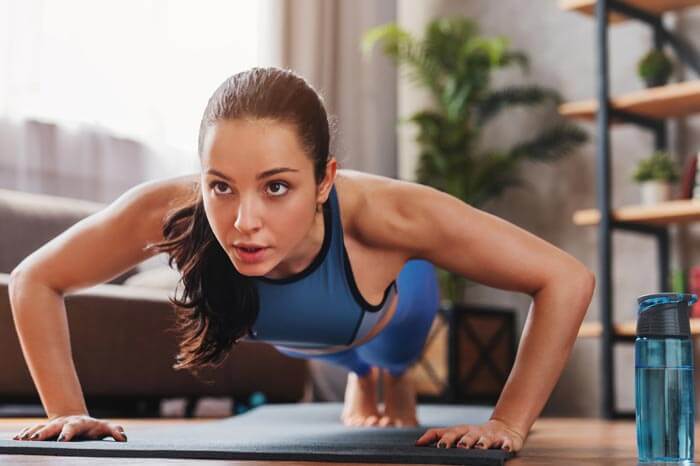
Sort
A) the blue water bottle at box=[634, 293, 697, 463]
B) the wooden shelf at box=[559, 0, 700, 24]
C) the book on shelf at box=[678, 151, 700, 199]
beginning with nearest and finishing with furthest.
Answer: the blue water bottle at box=[634, 293, 697, 463]
the book on shelf at box=[678, 151, 700, 199]
the wooden shelf at box=[559, 0, 700, 24]

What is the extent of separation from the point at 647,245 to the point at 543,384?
2613 mm

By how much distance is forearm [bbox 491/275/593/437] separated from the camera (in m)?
1.42

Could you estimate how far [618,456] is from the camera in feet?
4.73

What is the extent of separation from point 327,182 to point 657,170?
238cm

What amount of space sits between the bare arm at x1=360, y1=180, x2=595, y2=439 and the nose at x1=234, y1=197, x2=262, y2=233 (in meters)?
0.33

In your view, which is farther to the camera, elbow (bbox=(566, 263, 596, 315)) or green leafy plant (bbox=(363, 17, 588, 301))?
green leafy plant (bbox=(363, 17, 588, 301))

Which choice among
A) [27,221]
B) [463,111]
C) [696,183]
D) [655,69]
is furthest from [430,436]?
[463,111]

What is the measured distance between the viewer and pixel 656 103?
351 centimetres

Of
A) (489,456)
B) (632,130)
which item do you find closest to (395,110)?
(632,130)

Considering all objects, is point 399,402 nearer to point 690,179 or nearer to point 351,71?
point 690,179

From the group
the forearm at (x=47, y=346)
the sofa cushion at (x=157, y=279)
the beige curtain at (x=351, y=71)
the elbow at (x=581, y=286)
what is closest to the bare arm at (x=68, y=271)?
the forearm at (x=47, y=346)

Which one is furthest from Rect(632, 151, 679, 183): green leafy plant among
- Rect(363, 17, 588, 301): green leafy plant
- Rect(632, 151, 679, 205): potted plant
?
Rect(363, 17, 588, 301): green leafy plant

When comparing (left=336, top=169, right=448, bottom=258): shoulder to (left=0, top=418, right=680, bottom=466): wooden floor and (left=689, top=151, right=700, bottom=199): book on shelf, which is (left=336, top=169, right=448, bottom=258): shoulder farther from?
(left=689, top=151, right=700, bottom=199): book on shelf

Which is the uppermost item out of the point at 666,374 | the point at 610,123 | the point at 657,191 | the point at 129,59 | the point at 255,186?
the point at 129,59
